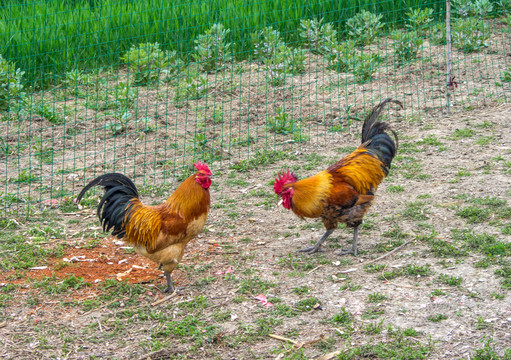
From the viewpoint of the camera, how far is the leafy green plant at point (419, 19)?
1034 cm

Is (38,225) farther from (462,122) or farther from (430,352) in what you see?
(462,122)

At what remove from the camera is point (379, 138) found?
598 cm

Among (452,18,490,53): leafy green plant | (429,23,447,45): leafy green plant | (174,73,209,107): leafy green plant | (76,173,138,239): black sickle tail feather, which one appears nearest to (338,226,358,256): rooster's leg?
(76,173,138,239): black sickle tail feather

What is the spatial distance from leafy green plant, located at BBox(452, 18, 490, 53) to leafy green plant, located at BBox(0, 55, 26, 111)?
23.9 feet

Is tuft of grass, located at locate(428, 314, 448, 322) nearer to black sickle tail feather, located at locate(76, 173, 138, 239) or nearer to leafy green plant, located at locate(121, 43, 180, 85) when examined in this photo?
black sickle tail feather, located at locate(76, 173, 138, 239)

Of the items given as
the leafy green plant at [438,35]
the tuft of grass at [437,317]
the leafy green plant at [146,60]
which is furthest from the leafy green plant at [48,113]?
the leafy green plant at [438,35]

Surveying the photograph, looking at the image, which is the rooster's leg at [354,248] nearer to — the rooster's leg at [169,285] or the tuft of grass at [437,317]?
the tuft of grass at [437,317]

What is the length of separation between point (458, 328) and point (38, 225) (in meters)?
4.34

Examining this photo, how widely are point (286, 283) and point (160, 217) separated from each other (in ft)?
4.12

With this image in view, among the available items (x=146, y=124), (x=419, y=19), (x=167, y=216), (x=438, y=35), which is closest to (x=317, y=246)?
(x=167, y=216)

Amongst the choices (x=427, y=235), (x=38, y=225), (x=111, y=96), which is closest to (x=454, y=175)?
(x=427, y=235)

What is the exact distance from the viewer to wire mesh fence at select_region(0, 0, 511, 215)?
7.77 meters

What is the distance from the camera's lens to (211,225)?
20.8 feet

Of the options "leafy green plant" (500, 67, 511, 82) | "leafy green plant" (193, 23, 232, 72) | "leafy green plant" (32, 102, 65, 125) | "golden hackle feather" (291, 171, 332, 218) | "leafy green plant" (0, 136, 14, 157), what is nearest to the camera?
"golden hackle feather" (291, 171, 332, 218)
